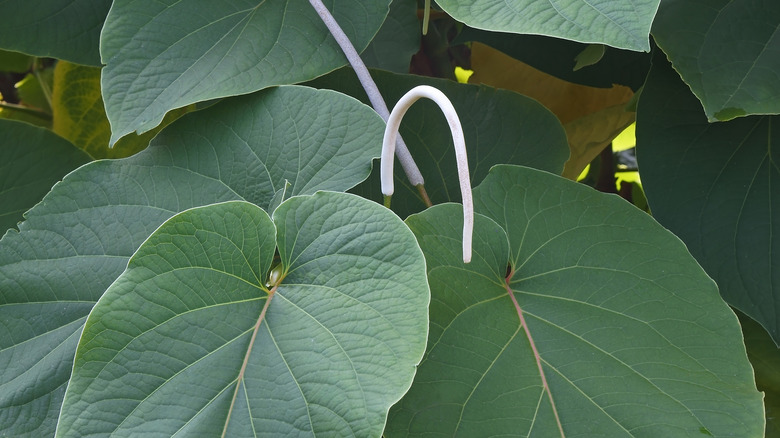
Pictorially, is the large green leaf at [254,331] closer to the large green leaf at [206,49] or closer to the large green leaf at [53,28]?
the large green leaf at [206,49]

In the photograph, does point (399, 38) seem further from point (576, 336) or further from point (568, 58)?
point (576, 336)

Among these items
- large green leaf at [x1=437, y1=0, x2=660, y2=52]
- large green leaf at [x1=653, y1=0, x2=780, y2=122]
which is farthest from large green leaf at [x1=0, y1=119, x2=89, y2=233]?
large green leaf at [x1=653, y1=0, x2=780, y2=122]

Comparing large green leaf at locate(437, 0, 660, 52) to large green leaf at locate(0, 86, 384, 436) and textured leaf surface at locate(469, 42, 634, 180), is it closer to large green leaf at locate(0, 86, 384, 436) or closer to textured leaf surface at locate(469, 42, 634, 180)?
large green leaf at locate(0, 86, 384, 436)

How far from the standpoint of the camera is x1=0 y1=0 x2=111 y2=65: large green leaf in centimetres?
54

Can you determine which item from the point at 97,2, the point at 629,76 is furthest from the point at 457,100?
the point at 97,2

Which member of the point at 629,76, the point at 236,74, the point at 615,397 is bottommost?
the point at 615,397

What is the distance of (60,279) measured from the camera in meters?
0.42

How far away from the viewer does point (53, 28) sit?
541 millimetres

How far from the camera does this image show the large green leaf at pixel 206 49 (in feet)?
1.42

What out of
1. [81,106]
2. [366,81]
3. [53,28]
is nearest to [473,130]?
[366,81]

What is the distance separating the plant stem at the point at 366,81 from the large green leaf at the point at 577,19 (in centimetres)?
8

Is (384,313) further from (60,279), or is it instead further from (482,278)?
(60,279)

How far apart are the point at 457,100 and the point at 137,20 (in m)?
0.24

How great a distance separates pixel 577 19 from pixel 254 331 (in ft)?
0.76
